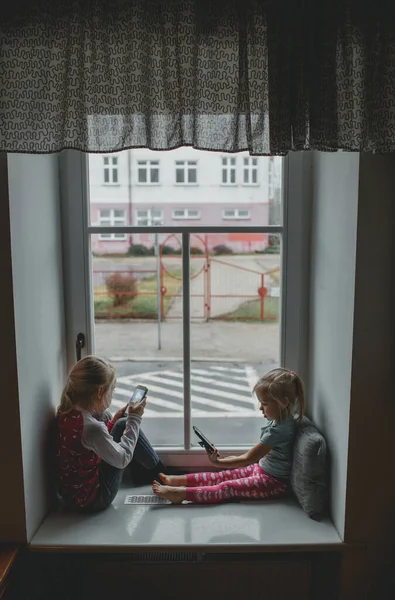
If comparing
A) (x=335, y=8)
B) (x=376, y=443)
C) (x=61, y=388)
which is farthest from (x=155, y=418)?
(x=335, y=8)

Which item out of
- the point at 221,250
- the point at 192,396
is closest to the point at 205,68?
the point at 221,250

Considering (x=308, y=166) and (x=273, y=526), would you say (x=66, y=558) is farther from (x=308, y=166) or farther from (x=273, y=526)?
(x=308, y=166)

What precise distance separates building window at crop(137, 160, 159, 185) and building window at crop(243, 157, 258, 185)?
0.30 meters

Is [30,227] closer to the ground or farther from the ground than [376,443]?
farther from the ground

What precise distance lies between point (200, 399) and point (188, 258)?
503mm

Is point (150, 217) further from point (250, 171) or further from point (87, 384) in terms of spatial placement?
point (87, 384)

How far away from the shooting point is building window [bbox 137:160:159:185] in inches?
67.7

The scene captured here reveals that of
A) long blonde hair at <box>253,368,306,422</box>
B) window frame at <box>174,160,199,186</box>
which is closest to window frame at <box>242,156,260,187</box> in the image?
window frame at <box>174,160,199,186</box>

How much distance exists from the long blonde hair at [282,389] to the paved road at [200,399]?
0.23 m

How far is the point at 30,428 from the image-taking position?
4.69ft

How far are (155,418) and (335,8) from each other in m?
1.35

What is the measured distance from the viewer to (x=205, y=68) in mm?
1245

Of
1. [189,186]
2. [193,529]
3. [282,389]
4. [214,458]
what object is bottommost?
[193,529]

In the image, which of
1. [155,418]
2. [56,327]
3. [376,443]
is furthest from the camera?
[155,418]
